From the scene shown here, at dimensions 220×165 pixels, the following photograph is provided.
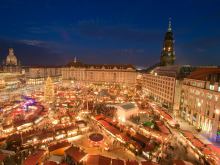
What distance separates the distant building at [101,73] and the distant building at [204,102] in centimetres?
4538

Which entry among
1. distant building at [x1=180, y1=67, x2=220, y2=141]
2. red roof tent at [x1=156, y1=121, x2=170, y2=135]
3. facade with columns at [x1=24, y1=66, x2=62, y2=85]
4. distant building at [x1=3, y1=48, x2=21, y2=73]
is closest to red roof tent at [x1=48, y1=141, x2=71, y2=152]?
red roof tent at [x1=156, y1=121, x2=170, y2=135]

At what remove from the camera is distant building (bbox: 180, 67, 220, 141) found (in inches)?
995

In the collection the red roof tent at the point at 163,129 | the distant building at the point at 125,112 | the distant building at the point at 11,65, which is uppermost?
the distant building at the point at 11,65

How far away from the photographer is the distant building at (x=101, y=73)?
8069 cm

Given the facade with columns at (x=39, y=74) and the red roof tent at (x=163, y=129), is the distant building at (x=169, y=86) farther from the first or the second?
A: the facade with columns at (x=39, y=74)

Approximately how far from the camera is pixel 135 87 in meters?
79.6

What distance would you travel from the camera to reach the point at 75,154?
18.8 metres

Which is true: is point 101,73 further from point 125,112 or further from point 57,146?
point 57,146

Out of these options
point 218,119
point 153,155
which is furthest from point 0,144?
point 218,119

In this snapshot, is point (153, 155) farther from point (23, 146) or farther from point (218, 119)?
point (23, 146)

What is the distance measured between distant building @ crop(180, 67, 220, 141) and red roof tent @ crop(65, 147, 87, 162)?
2241cm

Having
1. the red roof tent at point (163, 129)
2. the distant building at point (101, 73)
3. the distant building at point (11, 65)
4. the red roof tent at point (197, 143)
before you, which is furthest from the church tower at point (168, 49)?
the distant building at point (11, 65)

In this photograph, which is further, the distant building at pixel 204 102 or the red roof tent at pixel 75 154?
the distant building at pixel 204 102

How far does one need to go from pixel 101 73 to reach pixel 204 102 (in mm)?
61147
